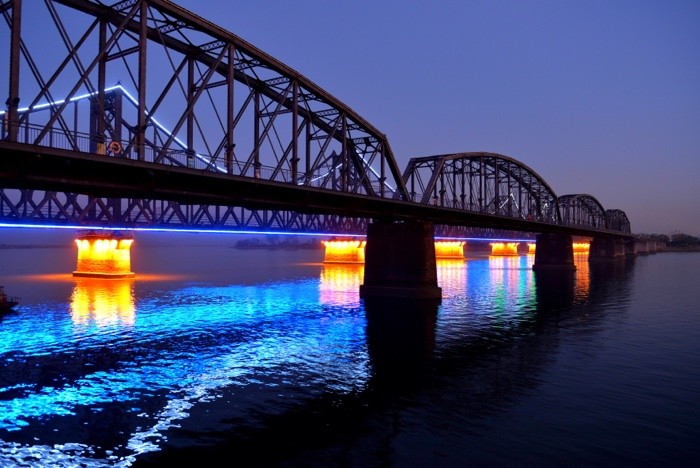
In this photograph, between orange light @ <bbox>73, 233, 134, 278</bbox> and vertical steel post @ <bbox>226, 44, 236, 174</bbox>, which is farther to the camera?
orange light @ <bbox>73, 233, 134, 278</bbox>

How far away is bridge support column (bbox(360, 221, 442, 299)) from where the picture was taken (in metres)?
53.8

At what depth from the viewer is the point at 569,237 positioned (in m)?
117

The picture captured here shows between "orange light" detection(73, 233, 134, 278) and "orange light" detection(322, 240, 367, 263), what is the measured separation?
68.0 metres

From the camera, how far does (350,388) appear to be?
22.6m

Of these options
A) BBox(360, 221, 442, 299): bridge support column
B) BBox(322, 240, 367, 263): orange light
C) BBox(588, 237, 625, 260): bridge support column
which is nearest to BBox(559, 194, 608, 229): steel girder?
BBox(588, 237, 625, 260): bridge support column

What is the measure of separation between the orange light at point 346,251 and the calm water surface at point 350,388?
312ft

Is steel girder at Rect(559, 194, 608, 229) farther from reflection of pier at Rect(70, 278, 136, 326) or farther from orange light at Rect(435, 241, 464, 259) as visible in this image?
reflection of pier at Rect(70, 278, 136, 326)

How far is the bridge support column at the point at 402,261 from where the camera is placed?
53750mm

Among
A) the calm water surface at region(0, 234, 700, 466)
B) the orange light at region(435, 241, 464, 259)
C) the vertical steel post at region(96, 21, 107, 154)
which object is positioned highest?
the vertical steel post at region(96, 21, 107, 154)

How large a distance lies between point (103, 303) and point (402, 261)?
29228 mm

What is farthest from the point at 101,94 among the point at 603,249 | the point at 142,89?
the point at 603,249

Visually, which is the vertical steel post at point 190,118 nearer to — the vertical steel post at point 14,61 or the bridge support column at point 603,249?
the vertical steel post at point 14,61

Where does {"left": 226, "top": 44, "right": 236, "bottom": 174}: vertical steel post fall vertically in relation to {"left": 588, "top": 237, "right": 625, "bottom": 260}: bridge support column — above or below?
above

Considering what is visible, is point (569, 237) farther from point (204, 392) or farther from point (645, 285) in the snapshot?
point (204, 392)
